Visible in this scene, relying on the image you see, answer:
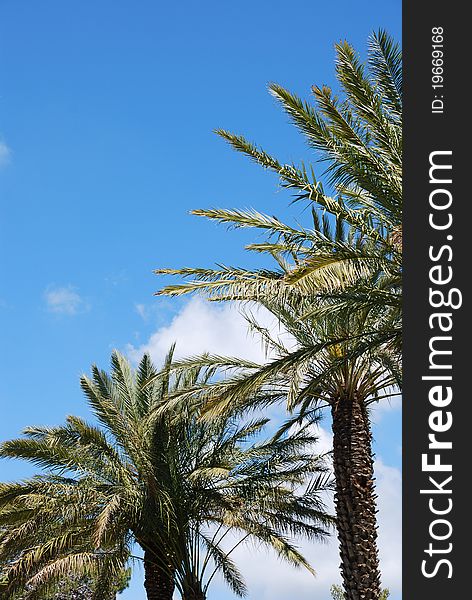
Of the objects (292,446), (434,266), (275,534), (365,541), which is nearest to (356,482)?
(365,541)

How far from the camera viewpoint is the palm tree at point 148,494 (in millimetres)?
18594

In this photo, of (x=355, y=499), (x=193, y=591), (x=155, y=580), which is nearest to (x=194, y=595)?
(x=193, y=591)

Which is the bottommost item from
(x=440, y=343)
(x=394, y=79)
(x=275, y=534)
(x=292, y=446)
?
(x=440, y=343)

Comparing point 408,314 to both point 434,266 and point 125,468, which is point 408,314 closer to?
point 434,266

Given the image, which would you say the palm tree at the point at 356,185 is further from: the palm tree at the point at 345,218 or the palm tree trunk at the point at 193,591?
the palm tree trunk at the point at 193,591

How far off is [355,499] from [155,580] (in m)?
7.61

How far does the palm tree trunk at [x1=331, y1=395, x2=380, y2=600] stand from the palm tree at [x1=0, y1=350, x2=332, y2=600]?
377 cm

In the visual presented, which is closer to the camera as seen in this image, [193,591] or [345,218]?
[345,218]

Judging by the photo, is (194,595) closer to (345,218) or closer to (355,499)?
(355,499)

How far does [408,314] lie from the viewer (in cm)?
722

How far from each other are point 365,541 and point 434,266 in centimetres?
860

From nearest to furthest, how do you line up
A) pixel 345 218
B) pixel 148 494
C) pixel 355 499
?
pixel 345 218 < pixel 355 499 < pixel 148 494

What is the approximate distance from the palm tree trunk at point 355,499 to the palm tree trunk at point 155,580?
6939 millimetres

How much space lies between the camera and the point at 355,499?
14930mm
